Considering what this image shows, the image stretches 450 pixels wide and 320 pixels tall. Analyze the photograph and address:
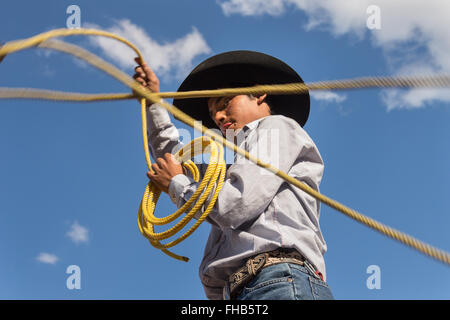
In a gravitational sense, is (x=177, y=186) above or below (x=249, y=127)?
below

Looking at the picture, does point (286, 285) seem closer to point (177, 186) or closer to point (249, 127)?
point (177, 186)

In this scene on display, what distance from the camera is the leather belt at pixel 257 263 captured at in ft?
7.50

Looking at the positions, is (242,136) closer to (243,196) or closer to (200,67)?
(243,196)

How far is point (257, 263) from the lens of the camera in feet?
7.55

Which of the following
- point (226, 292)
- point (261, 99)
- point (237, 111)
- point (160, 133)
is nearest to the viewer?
point (226, 292)

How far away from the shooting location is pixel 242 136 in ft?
9.41

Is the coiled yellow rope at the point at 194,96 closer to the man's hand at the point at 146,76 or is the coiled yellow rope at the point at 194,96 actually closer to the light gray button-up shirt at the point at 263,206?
the light gray button-up shirt at the point at 263,206

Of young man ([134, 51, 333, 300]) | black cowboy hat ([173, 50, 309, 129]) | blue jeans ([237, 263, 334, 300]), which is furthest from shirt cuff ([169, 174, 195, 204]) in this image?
black cowboy hat ([173, 50, 309, 129])

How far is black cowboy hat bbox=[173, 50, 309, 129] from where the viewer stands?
3.52 m

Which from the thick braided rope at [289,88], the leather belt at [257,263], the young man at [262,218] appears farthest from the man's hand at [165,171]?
the leather belt at [257,263]

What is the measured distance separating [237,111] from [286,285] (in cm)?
118

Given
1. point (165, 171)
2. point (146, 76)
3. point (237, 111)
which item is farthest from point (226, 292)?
point (146, 76)

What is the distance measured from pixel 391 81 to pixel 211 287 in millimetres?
1303
